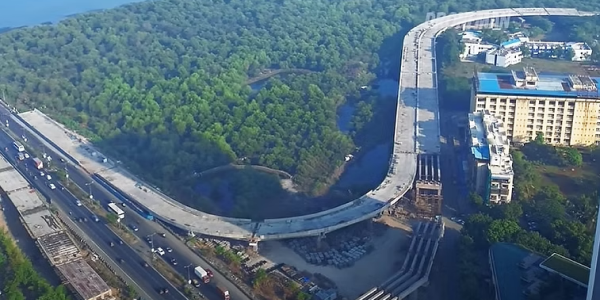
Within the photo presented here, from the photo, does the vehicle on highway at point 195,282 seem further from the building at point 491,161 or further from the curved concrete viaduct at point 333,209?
the building at point 491,161

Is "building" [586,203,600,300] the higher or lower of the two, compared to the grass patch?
higher

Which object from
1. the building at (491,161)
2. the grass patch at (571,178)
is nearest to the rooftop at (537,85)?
the building at (491,161)

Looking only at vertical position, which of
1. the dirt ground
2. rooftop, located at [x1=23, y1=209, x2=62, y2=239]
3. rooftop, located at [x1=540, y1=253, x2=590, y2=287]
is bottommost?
the dirt ground

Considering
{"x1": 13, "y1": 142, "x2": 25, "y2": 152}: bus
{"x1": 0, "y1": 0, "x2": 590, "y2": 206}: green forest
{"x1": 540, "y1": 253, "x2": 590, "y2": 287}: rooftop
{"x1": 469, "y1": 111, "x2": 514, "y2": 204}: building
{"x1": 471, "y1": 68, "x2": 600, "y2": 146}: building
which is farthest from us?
{"x1": 13, "y1": 142, "x2": 25, "y2": 152}: bus

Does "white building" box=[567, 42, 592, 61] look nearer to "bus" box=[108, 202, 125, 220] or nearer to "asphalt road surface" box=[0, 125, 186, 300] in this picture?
"bus" box=[108, 202, 125, 220]

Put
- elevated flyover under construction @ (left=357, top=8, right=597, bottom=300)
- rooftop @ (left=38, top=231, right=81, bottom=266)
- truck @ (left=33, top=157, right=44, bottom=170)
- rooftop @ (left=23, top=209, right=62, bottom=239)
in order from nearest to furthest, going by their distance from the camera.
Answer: elevated flyover under construction @ (left=357, top=8, right=597, bottom=300), rooftop @ (left=38, top=231, right=81, bottom=266), rooftop @ (left=23, top=209, right=62, bottom=239), truck @ (left=33, top=157, right=44, bottom=170)

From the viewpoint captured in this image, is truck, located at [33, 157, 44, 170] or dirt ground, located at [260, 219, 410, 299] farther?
truck, located at [33, 157, 44, 170]

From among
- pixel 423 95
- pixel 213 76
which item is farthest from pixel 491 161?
pixel 213 76

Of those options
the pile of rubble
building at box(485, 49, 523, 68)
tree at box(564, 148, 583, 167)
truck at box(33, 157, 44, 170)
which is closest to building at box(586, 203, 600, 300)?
the pile of rubble
